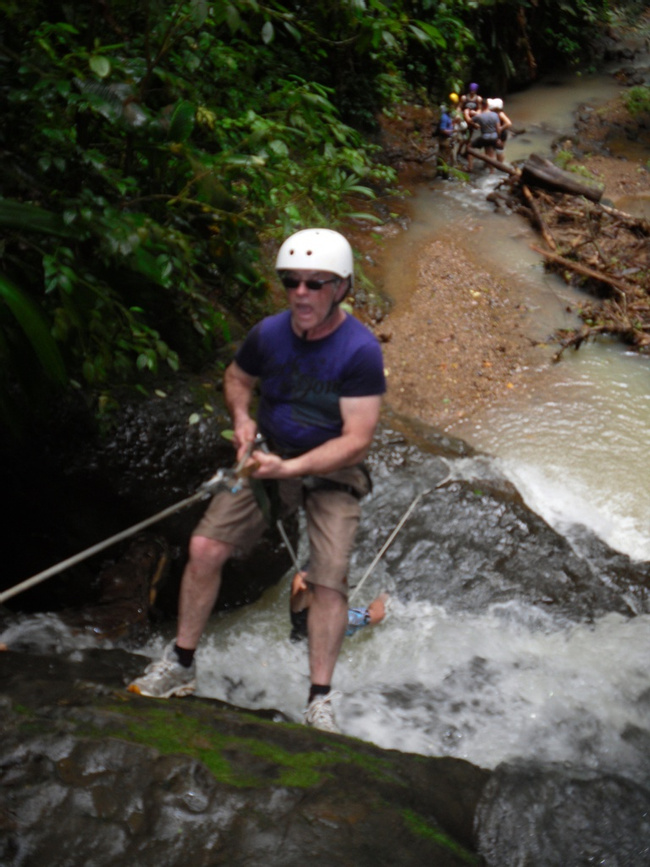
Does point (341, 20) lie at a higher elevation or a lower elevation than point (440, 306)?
higher

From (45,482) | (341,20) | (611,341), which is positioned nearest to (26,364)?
(45,482)

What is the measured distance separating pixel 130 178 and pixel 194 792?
9.00 feet

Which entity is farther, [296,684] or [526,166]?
[526,166]

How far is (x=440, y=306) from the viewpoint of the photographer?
26.1 feet

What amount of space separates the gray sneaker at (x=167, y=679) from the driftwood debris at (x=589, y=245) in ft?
16.8

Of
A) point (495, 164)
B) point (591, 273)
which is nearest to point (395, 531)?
point (591, 273)

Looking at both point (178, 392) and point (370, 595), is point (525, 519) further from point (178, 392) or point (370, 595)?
point (178, 392)

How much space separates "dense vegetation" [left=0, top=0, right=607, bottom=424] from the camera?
129 inches

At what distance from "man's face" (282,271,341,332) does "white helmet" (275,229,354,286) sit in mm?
25

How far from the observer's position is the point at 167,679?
326 centimetres

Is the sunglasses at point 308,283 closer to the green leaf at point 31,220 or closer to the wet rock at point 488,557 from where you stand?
the green leaf at point 31,220

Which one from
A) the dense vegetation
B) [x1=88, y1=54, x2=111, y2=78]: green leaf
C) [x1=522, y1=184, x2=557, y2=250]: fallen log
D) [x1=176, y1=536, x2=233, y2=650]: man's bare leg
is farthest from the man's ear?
[x1=522, y1=184, x2=557, y2=250]: fallen log

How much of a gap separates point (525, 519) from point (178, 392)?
2.29 meters

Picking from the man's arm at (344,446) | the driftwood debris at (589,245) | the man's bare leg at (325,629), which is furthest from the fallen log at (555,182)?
the man's bare leg at (325,629)
